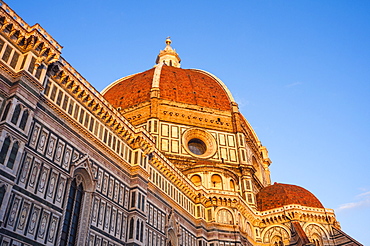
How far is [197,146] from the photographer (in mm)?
44625

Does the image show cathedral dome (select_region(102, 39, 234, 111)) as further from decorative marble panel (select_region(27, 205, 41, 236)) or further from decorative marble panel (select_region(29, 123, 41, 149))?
decorative marble panel (select_region(27, 205, 41, 236))

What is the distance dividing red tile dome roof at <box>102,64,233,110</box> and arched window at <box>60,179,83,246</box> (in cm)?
2737

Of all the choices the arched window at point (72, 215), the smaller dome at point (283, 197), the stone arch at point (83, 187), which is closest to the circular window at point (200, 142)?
the smaller dome at point (283, 197)

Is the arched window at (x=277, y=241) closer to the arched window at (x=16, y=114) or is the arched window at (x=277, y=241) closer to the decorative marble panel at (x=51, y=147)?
the decorative marble panel at (x=51, y=147)

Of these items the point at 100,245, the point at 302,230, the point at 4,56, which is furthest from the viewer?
the point at 302,230

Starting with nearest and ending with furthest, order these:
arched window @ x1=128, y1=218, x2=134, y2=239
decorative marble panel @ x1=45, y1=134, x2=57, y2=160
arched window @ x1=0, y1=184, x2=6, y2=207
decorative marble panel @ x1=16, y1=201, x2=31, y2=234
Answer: arched window @ x1=0, y1=184, x2=6, y2=207 → decorative marble panel @ x1=16, y1=201, x2=31, y2=234 → decorative marble panel @ x1=45, y1=134, x2=57, y2=160 → arched window @ x1=128, y1=218, x2=134, y2=239

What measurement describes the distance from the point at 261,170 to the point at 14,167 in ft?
135

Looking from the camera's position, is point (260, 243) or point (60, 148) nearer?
point (60, 148)

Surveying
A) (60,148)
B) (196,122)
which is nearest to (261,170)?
(196,122)

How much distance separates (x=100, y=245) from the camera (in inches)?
776

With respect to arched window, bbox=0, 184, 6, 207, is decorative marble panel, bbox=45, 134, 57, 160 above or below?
above

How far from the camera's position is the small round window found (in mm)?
43884

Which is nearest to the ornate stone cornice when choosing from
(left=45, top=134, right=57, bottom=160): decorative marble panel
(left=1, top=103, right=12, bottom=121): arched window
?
(left=1, top=103, right=12, bottom=121): arched window

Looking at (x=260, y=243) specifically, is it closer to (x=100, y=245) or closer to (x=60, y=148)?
(x=100, y=245)
